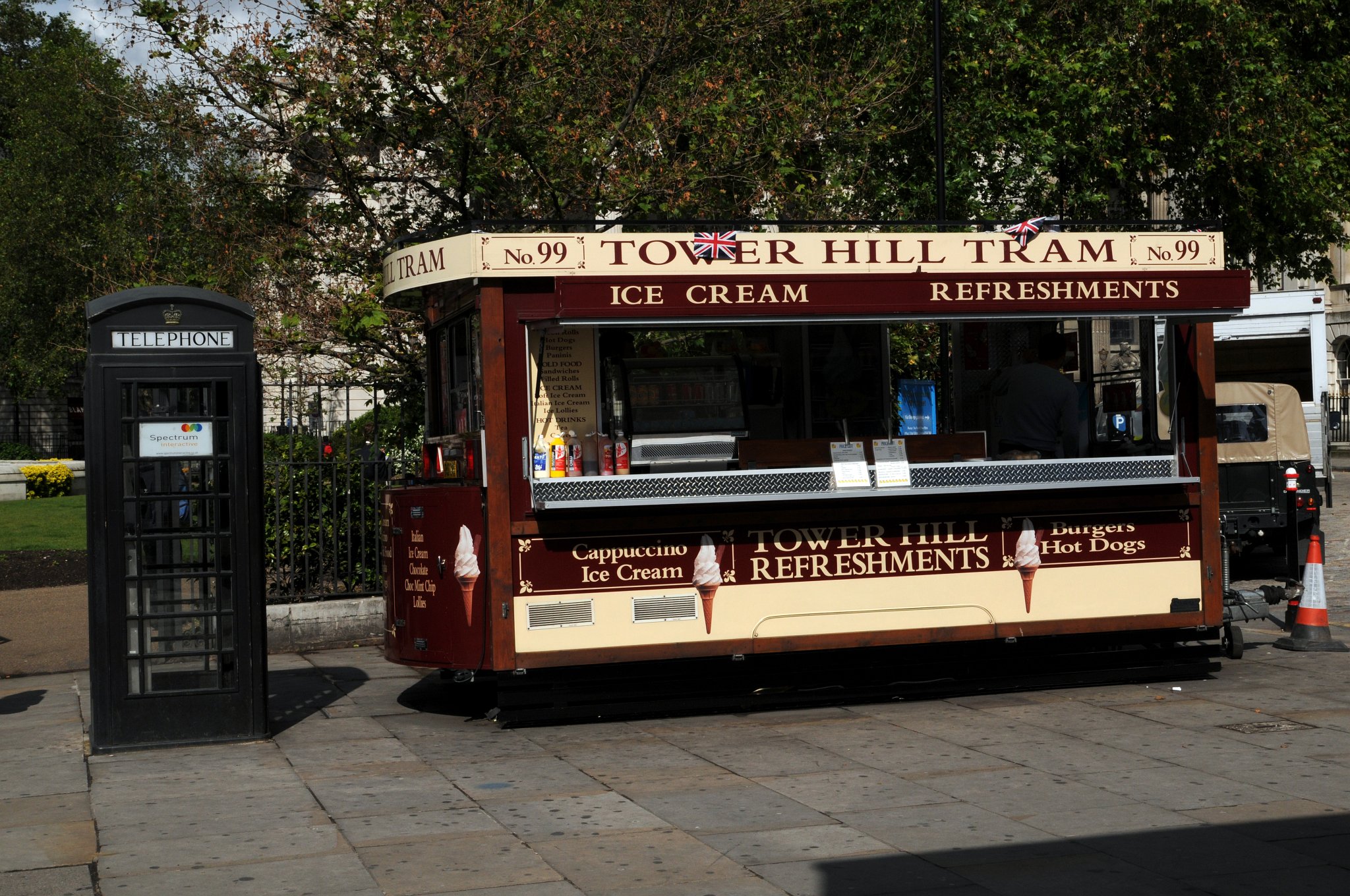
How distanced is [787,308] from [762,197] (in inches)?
227

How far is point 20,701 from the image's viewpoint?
32.9 feet

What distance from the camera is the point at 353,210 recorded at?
515 inches

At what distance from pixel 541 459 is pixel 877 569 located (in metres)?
2.18

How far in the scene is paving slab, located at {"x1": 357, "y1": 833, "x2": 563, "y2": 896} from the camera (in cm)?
543

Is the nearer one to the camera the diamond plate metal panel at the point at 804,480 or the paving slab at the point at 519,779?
Answer: the paving slab at the point at 519,779

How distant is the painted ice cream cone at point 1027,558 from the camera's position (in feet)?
30.4

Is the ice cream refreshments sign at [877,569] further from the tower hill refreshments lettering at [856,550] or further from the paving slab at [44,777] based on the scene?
the paving slab at [44,777]

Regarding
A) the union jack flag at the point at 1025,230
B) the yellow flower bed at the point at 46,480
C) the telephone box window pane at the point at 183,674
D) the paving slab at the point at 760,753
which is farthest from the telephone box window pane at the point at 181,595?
the yellow flower bed at the point at 46,480

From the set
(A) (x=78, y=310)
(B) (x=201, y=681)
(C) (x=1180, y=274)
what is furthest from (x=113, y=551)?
(A) (x=78, y=310)

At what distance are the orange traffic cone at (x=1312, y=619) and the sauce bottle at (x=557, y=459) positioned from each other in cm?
565

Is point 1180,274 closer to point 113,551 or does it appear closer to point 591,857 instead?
point 591,857

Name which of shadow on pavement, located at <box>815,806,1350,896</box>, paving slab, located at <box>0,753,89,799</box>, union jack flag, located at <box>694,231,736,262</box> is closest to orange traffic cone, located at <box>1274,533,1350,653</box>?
shadow on pavement, located at <box>815,806,1350,896</box>

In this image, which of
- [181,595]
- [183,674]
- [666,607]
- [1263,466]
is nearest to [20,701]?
[183,674]

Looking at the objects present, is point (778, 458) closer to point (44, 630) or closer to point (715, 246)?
point (715, 246)
